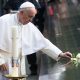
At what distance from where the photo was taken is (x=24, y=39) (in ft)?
22.6

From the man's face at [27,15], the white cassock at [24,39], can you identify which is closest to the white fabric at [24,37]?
the white cassock at [24,39]

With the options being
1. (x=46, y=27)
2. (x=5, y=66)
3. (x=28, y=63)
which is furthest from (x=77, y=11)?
(x=5, y=66)

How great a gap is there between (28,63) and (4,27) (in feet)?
14.9

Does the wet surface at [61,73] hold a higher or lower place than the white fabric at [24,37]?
lower

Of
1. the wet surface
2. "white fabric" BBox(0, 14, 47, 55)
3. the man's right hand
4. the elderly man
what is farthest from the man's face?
the wet surface

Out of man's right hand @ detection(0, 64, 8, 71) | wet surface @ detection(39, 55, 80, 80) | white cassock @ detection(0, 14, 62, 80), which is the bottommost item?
wet surface @ detection(39, 55, 80, 80)

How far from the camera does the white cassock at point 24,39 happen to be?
6805mm

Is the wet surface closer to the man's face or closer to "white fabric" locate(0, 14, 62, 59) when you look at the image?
"white fabric" locate(0, 14, 62, 59)

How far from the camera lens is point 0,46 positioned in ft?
22.6

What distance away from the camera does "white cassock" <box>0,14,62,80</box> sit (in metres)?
6.80

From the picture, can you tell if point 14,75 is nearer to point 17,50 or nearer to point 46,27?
point 17,50

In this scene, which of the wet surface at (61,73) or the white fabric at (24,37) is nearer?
the white fabric at (24,37)

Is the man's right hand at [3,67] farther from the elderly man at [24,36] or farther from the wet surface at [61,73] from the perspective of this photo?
the wet surface at [61,73]

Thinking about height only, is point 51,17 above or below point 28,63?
above
